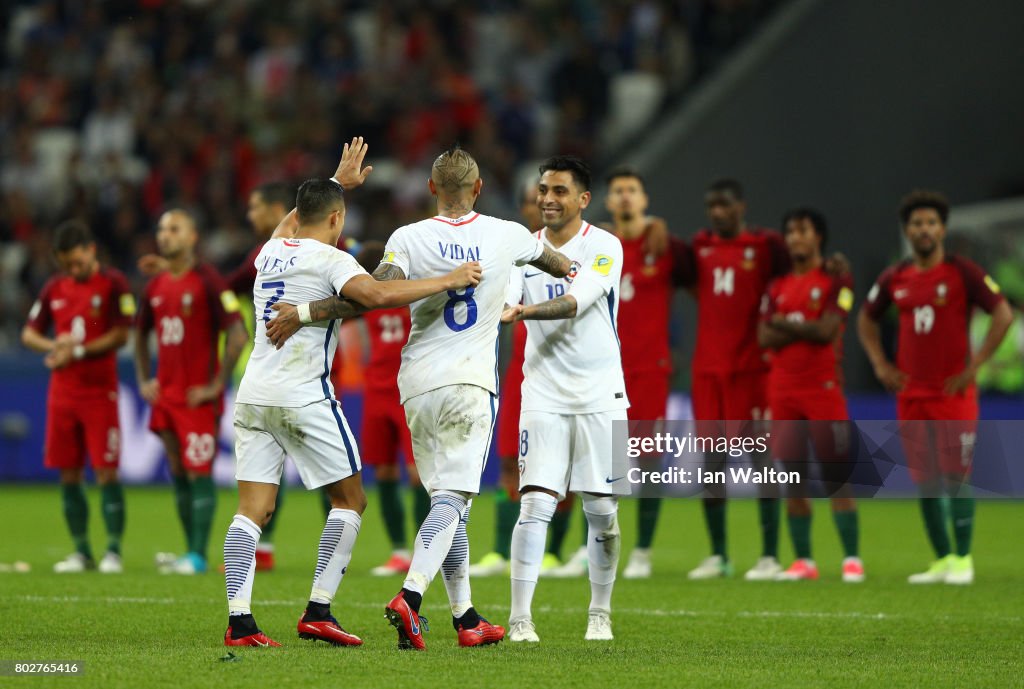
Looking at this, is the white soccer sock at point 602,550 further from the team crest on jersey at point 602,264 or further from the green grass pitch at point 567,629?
the team crest on jersey at point 602,264

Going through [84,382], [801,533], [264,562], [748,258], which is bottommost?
[264,562]

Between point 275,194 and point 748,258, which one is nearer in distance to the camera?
point 275,194

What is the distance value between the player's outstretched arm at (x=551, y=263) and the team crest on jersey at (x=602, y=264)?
0.14 metres

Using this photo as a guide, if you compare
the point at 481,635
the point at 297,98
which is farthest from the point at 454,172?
Answer: the point at 297,98

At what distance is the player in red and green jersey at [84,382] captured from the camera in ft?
36.2

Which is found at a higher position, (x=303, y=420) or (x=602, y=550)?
(x=303, y=420)

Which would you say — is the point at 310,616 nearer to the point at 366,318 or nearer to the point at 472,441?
the point at 472,441

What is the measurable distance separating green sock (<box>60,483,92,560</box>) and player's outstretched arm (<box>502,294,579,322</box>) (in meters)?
5.19

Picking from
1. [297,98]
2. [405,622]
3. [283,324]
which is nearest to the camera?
[405,622]

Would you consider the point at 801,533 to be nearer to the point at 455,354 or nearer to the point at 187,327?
the point at 455,354

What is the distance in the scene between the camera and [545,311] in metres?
7.11

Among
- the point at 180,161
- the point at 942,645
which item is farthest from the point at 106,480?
the point at 180,161

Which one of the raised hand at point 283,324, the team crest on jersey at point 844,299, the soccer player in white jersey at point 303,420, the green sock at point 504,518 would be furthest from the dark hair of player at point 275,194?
the team crest on jersey at point 844,299

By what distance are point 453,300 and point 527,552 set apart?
1254mm
